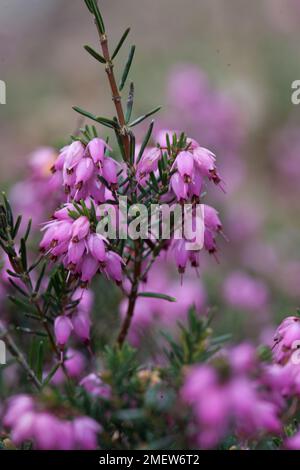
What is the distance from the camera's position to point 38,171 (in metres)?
2.75

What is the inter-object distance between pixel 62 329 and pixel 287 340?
53 centimetres

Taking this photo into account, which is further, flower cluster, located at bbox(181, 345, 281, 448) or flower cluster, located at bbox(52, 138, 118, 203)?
flower cluster, located at bbox(52, 138, 118, 203)

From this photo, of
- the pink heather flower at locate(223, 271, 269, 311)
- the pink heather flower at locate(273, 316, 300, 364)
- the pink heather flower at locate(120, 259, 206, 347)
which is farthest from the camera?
the pink heather flower at locate(223, 271, 269, 311)

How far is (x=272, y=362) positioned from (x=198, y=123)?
3.24m

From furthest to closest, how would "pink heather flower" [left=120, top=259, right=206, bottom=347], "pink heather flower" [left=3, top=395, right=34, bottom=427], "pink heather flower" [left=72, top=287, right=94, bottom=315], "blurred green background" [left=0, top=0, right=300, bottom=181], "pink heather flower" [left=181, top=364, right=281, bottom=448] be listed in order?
"blurred green background" [left=0, top=0, right=300, bottom=181], "pink heather flower" [left=120, top=259, right=206, bottom=347], "pink heather flower" [left=72, top=287, right=94, bottom=315], "pink heather flower" [left=3, top=395, right=34, bottom=427], "pink heather flower" [left=181, top=364, right=281, bottom=448]

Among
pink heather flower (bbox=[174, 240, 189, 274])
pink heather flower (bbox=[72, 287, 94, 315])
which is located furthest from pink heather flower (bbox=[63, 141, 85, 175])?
pink heather flower (bbox=[72, 287, 94, 315])

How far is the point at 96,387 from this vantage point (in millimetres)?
1596

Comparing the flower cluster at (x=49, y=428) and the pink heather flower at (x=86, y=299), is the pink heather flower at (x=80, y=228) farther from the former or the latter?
the pink heather flower at (x=86, y=299)

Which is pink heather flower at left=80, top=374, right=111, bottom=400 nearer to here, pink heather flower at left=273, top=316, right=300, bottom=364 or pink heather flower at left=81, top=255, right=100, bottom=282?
pink heather flower at left=81, top=255, right=100, bottom=282

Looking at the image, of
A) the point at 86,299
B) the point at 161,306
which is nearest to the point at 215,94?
the point at 161,306

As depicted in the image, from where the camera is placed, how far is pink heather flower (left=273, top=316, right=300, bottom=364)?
151 cm

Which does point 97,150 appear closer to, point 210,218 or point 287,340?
point 210,218
